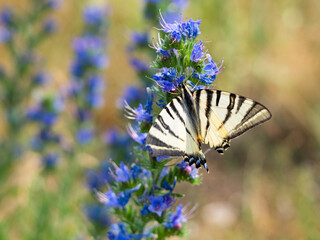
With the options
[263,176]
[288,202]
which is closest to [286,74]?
[263,176]

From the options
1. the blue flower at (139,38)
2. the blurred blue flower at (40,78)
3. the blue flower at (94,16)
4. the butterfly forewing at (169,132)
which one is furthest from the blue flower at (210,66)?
the blue flower at (94,16)

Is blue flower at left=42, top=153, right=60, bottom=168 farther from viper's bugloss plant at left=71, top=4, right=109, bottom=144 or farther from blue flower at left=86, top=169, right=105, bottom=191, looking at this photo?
blue flower at left=86, top=169, right=105, bottom=191

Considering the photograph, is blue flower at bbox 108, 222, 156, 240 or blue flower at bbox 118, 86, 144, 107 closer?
blue flower at bbox 108, 222, 156, 240

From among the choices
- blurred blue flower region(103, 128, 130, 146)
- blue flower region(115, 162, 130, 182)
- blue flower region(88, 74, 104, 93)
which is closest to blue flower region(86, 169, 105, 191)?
blurred blue flower region(103, 128, 130, 146)

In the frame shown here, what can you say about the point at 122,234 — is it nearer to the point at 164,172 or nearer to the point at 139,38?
the point at 164,172

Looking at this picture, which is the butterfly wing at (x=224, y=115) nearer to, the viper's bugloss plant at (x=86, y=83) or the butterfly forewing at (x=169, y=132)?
the butterfly forewing at (x=169, y=132)

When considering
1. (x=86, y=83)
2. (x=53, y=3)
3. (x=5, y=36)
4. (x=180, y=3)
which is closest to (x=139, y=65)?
(x=180, y=3)
